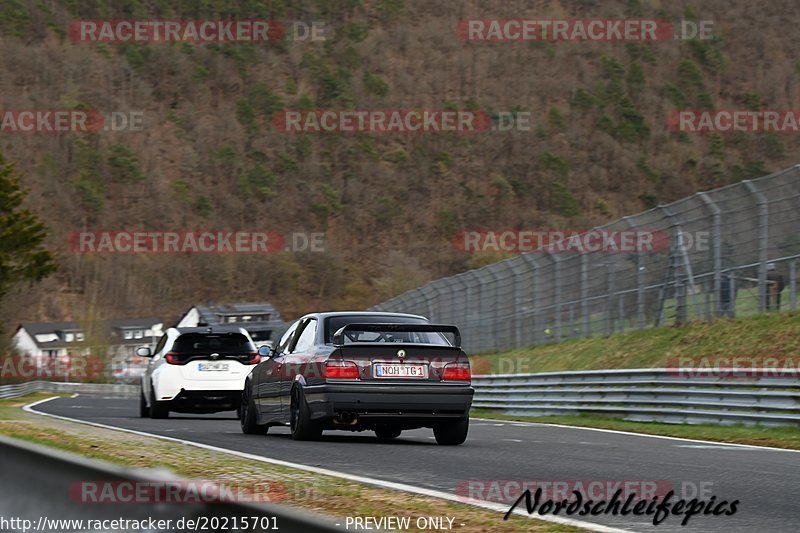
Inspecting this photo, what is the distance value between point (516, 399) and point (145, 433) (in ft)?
36.6

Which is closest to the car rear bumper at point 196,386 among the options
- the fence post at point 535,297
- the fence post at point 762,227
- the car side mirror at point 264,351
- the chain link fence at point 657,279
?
the car side mirror at point 264,351

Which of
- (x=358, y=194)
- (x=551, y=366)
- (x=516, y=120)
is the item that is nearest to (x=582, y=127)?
(x=516, y=120)

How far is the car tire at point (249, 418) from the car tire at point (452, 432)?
2.45 m

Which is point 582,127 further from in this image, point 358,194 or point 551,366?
point 551,366

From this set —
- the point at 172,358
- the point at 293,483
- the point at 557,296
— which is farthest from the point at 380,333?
the point at 557,296

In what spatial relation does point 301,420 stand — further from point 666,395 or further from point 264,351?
point 666,395

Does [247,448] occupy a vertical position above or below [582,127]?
below

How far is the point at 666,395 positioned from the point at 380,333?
24.1 ft

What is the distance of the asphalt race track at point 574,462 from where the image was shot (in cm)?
792

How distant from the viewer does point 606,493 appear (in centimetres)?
862

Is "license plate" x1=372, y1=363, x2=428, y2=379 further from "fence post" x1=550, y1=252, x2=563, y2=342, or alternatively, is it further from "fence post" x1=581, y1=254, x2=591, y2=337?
"fence post" x1=550, y1=252, x2=563, y2=342
